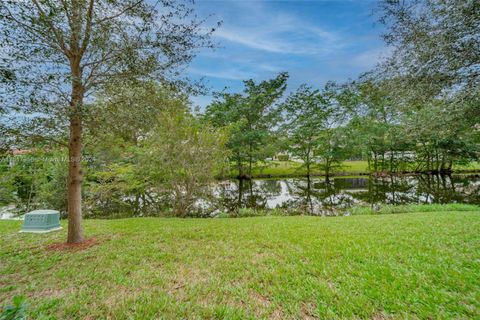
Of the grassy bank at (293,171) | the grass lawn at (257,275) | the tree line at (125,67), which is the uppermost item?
the tree line at (125,67)

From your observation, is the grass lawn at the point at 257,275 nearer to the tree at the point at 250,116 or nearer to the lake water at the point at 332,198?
the lake water at the point at 332,198

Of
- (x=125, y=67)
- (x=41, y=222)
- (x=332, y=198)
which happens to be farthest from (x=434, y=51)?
(x=41, y=222)

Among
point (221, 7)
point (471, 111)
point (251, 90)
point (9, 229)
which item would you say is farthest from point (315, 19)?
point (251, 90)

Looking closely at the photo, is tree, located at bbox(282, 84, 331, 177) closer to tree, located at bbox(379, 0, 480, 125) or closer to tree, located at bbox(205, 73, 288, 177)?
tree, located at bbox(205, 73, 288, 177)

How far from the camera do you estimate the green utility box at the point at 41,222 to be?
18.0 ft

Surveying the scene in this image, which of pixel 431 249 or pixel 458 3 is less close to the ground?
pixel 458 3

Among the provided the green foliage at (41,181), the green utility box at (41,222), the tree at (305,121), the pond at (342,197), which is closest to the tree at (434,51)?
the pond at (342,197)

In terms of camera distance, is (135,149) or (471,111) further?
(135,149)

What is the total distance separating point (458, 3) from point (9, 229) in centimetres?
1098

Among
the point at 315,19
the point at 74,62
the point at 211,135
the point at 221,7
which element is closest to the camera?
the point at 74,62

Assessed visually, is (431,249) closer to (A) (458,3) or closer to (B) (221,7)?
(A) (458,3)

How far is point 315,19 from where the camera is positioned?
6.34 metres

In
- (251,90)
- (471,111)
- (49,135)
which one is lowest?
(49,135)

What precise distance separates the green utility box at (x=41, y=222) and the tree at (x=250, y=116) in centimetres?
1369
